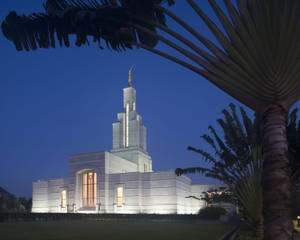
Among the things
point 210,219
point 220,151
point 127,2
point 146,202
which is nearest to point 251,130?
point 220,151

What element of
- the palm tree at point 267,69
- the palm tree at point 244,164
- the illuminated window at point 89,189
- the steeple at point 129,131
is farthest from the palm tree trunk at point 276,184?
the steeple at point 129,131

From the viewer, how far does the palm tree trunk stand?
364cm

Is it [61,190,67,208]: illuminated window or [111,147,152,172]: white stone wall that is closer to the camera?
[61,190,67,208]: illuminated window

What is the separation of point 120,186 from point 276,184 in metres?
55.3

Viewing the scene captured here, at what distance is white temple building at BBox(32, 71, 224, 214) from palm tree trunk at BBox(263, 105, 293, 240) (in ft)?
169

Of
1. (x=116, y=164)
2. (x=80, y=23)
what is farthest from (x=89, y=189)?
(x=80, y=23)

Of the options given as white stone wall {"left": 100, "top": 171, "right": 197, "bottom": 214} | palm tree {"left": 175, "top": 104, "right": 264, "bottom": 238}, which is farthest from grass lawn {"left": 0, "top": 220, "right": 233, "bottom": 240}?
white stone wall {"left": 100, "top": 171, "right": 197, "bottom": 214}

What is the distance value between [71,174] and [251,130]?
5182 cm

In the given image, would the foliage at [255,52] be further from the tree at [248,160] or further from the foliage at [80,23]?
the tree at [248,160]

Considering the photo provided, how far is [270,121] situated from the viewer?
4047 millimetres

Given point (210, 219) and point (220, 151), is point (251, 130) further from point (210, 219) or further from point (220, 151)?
point (210, 219)

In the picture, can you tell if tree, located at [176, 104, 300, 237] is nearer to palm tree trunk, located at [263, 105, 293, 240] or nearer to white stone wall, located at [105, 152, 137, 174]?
palm tree trunk, located at [263, 105, 293, 240]

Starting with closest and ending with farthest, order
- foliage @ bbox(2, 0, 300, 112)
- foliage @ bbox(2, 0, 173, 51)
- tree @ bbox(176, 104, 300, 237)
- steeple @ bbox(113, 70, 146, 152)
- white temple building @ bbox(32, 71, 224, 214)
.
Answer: foliage @ bbox(2, 0, 300, 112)
foliage @ bbox(2, 0, 173, 51)
tree @ bbox(176, 104, 300, 237)
white temple building @ bbox(32, 71, 224, 214)
steeple @ bbox(113, 70, 146, 152)

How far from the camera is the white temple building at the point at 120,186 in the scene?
55469 mm
